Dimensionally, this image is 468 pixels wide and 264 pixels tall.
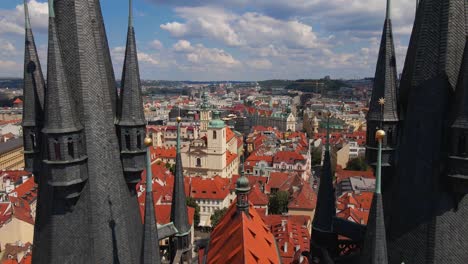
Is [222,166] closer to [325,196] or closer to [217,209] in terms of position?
[217,209]

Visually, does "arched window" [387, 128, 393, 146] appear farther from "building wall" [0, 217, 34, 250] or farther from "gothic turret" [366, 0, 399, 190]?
"building wall" [0, 217, 34, 250]

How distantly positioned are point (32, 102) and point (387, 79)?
11593 millimetres

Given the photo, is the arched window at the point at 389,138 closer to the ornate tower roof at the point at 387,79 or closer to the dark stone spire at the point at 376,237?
the ornate tower roof at the point at 387,79

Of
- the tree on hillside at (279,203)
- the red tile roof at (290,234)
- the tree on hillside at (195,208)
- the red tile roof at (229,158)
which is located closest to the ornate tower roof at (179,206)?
the red tile roof at (290,234)

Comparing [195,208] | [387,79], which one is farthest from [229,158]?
[387,79]

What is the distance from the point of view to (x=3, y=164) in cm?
10969

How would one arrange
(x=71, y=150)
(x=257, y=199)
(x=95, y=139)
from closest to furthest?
(x=71, y=150), (x=95, y=139), (x=257, y=199)

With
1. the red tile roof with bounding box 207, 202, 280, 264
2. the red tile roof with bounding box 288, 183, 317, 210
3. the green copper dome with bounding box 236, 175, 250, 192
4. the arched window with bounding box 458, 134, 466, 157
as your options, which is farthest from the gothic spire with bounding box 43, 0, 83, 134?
the red tile roof with bounding box 288, 183, 317, 210

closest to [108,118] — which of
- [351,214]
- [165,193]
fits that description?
[351,214]

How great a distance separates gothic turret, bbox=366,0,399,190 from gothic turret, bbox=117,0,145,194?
781 cm

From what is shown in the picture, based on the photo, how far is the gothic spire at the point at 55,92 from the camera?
10.8 metres

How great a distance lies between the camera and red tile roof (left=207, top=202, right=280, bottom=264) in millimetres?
24141

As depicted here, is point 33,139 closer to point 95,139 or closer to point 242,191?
point 95,139

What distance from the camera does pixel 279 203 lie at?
67375mm
